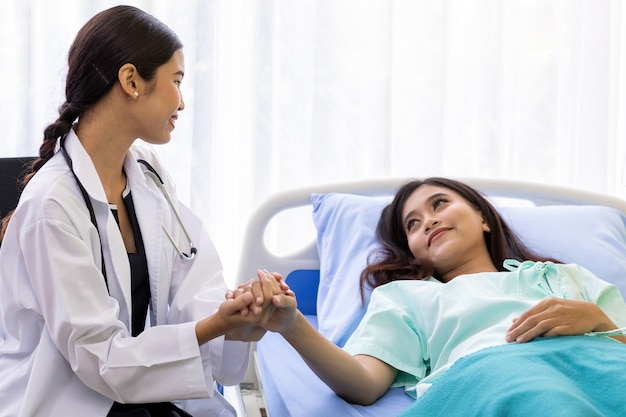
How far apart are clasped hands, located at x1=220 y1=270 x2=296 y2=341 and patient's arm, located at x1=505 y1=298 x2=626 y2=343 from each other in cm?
41

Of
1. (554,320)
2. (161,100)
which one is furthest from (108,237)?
(554,320)

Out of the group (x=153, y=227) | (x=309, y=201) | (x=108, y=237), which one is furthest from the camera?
(x=309, y=201)

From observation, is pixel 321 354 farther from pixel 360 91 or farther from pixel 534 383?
pixel 360 91

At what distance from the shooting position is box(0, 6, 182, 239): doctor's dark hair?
150 centimetres

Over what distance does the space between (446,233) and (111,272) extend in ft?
2.50

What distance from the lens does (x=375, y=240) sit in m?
2.04

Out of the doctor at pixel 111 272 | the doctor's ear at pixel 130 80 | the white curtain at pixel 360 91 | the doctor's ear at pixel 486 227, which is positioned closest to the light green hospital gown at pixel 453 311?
the doctor's ear at pixel 486 227

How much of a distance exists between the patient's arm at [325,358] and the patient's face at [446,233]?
40cm

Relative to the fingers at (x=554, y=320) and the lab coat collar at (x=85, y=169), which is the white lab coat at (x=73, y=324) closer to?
the lab coat collar at (x=85, y=169)

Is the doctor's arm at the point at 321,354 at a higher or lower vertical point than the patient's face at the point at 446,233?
lower

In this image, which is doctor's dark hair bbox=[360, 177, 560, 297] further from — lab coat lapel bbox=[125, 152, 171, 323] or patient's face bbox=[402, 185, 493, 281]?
lab coat lapel bbox=[125, 152, 171, 323]

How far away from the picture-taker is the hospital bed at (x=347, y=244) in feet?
6.26

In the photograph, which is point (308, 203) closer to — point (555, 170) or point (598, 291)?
point (598, 291)

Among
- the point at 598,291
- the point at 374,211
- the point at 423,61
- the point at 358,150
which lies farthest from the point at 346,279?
the point at 423,61
